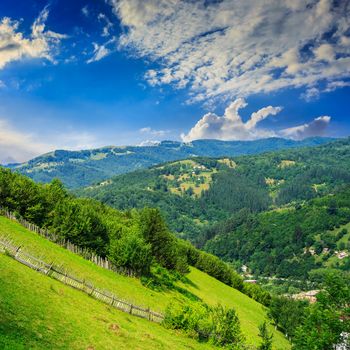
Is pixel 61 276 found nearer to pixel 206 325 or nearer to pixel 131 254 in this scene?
pixel 206 325

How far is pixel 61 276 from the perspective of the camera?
38281 millimetres

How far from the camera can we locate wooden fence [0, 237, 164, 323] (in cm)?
3741

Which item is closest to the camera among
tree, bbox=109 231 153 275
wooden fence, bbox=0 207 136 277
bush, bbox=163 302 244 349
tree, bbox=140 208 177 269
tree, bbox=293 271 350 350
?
tree, bbox=293 271 350 350

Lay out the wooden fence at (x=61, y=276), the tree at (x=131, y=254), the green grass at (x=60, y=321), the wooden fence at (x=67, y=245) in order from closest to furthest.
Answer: the green grass at (x=60, y=321), the wooden fence at (x=61, y=276), the wooden fence at (x=67, y=245), the tree at (x=131, y=254)

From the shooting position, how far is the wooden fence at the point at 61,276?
123 feet

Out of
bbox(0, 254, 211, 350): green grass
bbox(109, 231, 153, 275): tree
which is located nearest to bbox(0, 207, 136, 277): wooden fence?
bbox(109, 231, 153, 275): tree

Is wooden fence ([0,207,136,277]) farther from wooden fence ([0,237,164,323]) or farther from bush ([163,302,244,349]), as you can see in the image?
wooden fence ([0,237,164,323])

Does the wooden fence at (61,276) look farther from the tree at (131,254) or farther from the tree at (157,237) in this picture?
the tree at (157,237)

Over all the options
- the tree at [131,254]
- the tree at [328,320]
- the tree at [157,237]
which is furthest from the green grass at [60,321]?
the tree at [157,237]

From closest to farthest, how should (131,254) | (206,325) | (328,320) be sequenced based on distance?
(328,320), (206,325), (131,254)

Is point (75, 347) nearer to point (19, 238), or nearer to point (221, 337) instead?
point (221, 337)

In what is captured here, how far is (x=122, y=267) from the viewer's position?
2350 inches

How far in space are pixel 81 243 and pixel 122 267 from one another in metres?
10.2

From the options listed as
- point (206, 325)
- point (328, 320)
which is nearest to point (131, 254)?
point (206, 325)
